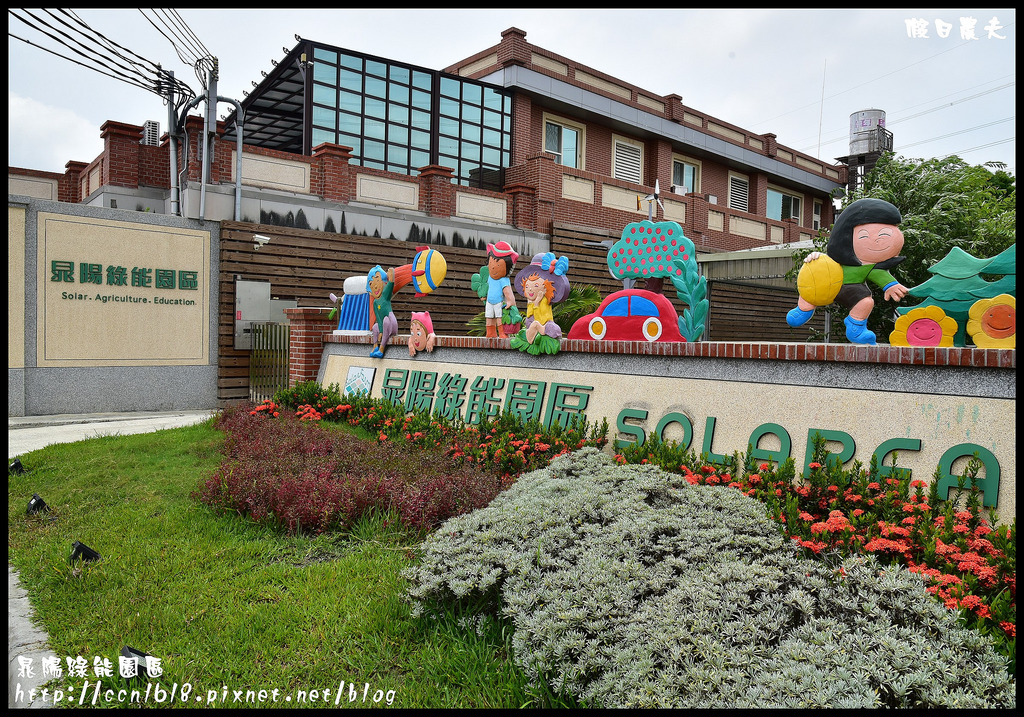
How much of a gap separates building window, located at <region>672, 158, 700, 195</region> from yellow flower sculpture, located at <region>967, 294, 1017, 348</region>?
61.6ft

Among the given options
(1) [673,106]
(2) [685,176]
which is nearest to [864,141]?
(2) [685,176]

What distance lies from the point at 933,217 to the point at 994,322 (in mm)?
8576

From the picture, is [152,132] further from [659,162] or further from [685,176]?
[685,176]

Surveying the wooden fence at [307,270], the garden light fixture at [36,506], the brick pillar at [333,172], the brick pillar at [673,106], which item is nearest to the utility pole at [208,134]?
the wooden fence at [307,270]

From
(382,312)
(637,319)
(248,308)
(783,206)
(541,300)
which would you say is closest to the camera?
(637,319)

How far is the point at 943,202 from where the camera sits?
1272 cm

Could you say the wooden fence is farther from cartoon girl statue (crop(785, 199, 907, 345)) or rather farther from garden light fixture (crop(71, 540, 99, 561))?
cartoon girl statue (crop(785, 199, 907, 345))

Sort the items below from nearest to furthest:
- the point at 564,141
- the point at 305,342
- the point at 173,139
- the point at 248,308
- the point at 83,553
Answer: the point at 83,553, the point at 305,342, the point at 248,308, the point at 173,139, the point at 564,141

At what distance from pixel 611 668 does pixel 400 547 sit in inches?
90.9

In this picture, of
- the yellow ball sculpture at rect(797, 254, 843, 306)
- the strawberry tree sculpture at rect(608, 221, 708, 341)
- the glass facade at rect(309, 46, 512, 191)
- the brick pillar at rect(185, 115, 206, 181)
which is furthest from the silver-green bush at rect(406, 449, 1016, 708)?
the glass facade at rect(309, 46, 512, 191)

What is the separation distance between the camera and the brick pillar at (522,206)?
17.6 metres

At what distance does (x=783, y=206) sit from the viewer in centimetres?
2811

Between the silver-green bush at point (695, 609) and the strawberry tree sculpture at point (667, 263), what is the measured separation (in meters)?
4.33

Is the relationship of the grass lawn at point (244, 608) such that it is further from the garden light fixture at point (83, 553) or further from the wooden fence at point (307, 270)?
the wooden fence at point (307, 270)
